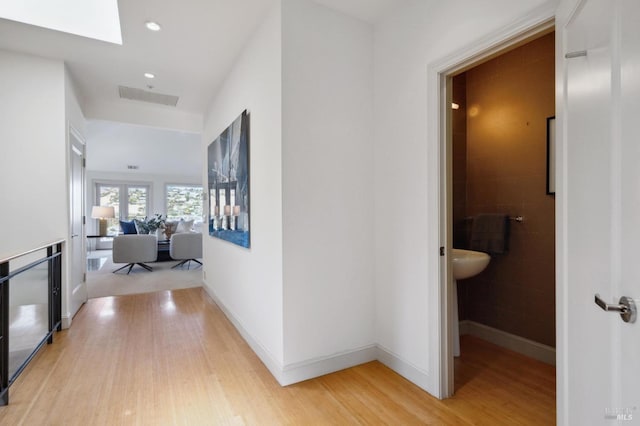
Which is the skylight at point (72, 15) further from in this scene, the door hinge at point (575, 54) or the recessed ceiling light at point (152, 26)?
the door hinge at point (575, 54)

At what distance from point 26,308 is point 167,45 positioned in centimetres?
246

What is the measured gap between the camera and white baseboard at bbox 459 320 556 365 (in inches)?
93.8

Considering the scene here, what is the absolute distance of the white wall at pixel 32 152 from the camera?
299 centimetres

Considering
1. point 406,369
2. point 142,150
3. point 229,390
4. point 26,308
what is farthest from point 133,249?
point 406,369

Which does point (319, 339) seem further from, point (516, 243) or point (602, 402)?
point (516, 243)

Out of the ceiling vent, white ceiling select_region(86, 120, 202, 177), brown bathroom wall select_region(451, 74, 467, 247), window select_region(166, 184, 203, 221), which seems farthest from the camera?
window select_region(166, 184, 203, 221)

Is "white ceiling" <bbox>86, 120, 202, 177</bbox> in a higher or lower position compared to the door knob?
higher

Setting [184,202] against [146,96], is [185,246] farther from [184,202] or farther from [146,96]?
[184,202]

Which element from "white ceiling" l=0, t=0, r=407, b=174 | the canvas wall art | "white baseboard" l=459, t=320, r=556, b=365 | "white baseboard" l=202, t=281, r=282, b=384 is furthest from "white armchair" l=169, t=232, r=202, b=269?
"white baseboard" l=459, t=320, r=556, b=365

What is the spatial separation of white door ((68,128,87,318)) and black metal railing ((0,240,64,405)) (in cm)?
32

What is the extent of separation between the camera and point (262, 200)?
8.14ft

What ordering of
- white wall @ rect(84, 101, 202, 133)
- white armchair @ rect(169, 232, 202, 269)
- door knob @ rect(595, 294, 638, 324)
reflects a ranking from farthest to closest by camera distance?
white armchair @ rect(169, 232, 202, 269) → white wall @ rect(84, 101, 202, 133) → door knob @ rect(595, 294, 638, 324)

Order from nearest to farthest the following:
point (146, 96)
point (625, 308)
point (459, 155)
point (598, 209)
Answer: point (625, 308)
point (598, 209)
point (459, 155)
point (146, 96)

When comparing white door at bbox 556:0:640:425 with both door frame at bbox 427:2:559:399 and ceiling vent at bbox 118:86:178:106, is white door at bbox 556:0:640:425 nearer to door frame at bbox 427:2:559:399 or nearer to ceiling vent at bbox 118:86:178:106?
door frame at bbox 427:2:559:399
